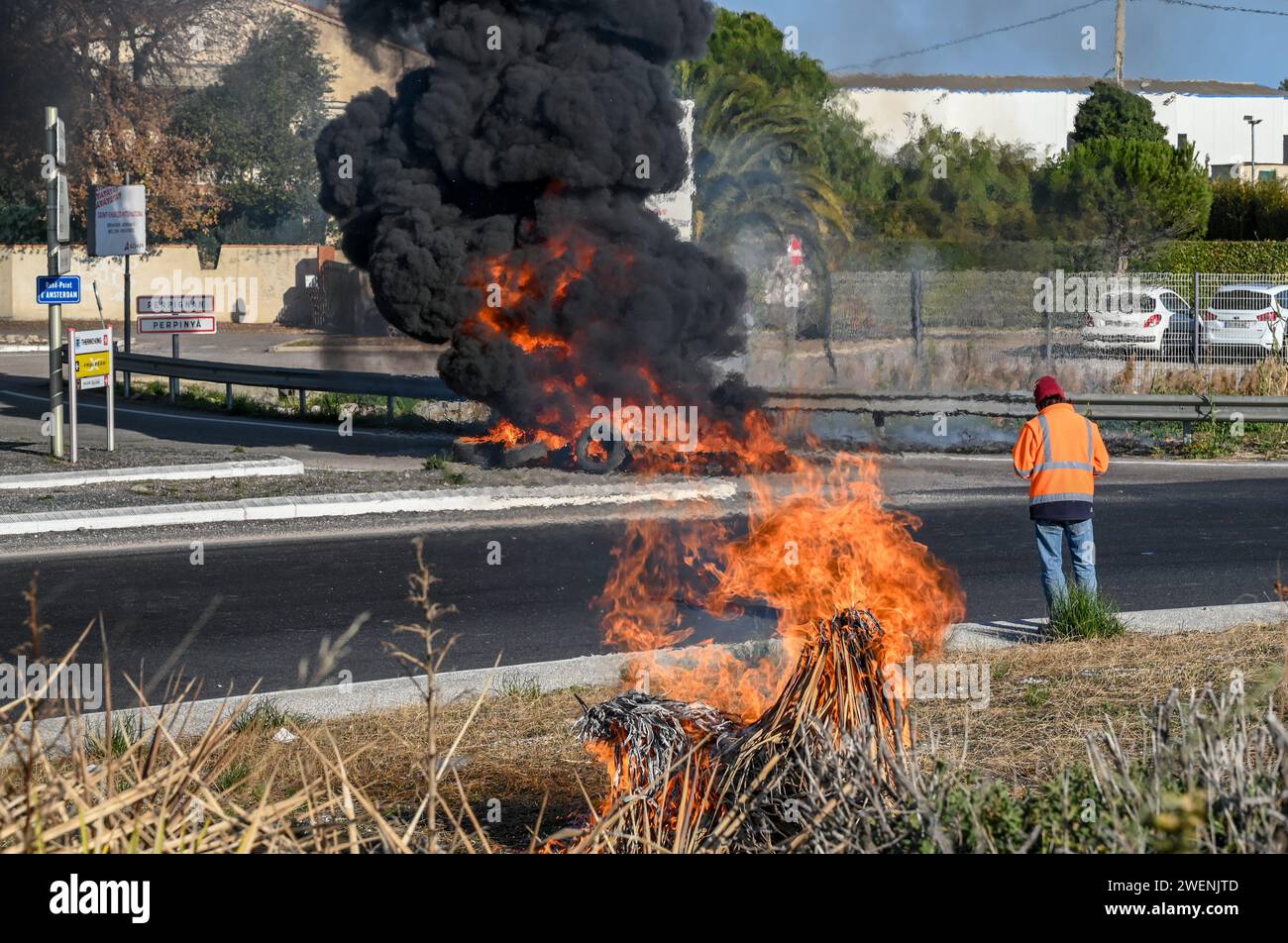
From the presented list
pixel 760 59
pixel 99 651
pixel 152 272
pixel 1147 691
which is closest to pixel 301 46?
pixel 152 272

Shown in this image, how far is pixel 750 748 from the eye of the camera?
4336 mm

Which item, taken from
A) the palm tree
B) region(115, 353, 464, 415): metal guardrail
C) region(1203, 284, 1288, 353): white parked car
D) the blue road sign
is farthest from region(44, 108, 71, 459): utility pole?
the palm tree

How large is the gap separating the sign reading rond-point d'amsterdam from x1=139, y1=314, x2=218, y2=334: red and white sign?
1.05m

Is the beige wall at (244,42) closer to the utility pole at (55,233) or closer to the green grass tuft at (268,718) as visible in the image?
the utility pole at (55,233)

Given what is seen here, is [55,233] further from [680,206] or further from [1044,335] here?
[1044,335]

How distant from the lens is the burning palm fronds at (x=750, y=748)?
4.04 metres

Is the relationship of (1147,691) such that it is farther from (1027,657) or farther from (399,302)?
(399,302)

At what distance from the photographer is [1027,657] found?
8.00m

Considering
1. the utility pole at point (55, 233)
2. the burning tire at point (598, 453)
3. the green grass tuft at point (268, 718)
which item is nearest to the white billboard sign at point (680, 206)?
the burning tire at point (598, 453)

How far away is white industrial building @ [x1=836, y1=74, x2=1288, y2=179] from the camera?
72.7m

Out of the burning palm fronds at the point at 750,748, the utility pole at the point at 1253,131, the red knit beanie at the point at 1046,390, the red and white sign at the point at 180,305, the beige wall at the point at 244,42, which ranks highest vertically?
the utility pole at the point at 1253,131

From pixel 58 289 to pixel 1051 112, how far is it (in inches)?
2694

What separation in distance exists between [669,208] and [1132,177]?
2616 centimetres

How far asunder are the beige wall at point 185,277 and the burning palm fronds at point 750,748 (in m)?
43.6
